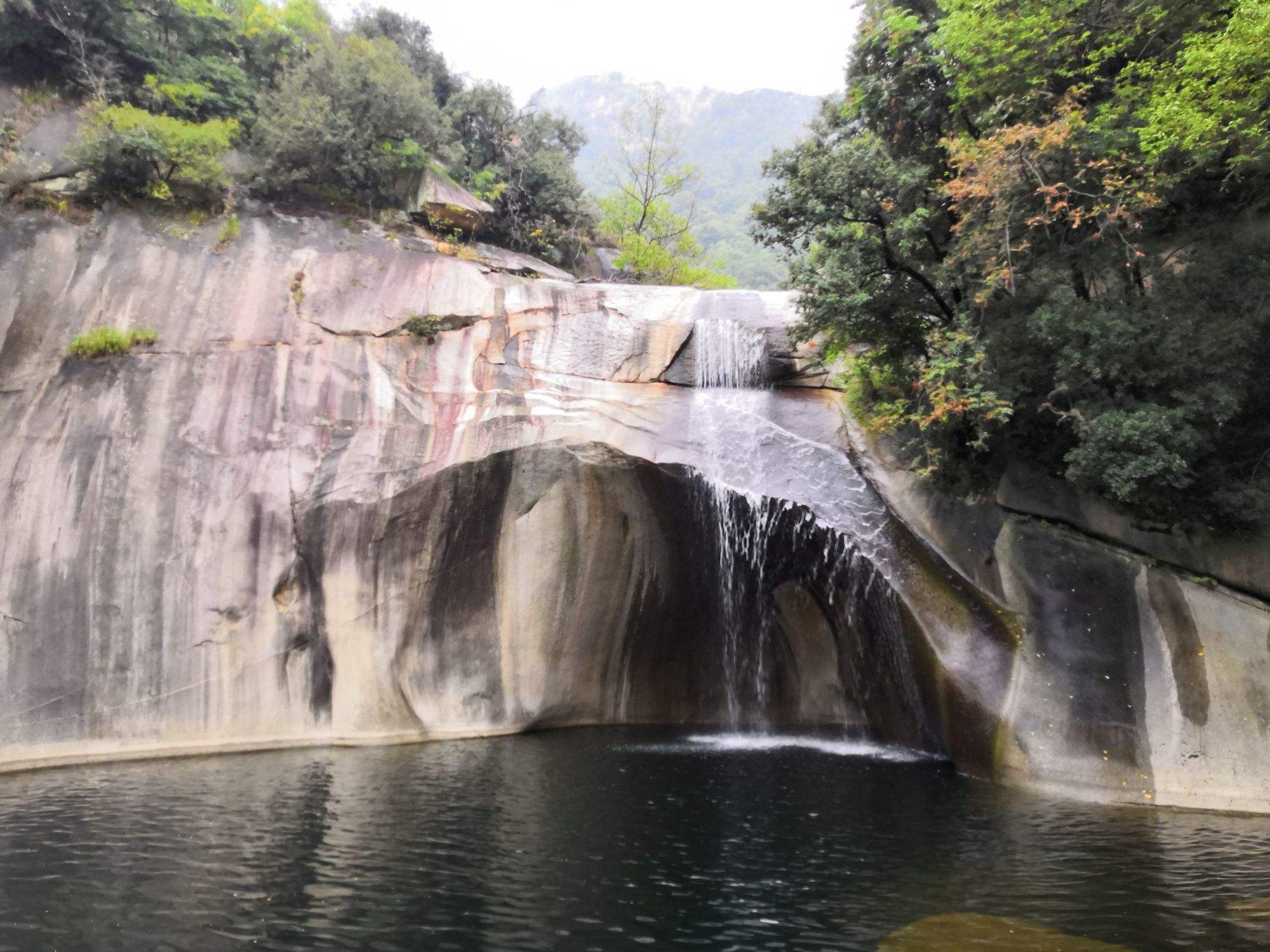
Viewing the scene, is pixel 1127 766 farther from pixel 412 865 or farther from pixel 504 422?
pixel 504 422

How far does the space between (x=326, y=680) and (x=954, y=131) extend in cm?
1439

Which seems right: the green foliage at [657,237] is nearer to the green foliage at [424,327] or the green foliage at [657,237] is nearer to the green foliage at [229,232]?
the green foliage at [424,327]

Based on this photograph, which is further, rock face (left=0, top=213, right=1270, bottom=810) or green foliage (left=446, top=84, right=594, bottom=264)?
green foliage (left=446, top=84, right=594, bottom=264)

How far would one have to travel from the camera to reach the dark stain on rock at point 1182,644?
10.7 m

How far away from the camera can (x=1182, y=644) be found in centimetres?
1096

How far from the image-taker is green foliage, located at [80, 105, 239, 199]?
1570 centimetres

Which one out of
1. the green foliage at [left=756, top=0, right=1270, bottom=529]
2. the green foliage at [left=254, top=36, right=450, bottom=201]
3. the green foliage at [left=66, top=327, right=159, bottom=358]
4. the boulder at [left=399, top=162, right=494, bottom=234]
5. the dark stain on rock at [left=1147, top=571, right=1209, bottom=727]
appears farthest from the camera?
the boulder at [left=399, top=162, right=494, bottom=234]

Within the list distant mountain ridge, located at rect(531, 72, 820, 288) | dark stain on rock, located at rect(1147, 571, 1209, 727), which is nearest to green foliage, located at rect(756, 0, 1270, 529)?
dark stain on rock, located at rect(1147, 571, 1209, 727)

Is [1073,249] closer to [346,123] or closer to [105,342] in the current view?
[346,123]

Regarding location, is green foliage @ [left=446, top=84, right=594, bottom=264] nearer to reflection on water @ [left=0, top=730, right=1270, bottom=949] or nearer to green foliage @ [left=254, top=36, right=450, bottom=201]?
green foliage @ [left=254, top=36, right=450, bottom=201]

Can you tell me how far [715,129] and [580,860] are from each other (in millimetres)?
104112

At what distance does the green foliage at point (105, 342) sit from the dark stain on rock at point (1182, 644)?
1705 centimetres

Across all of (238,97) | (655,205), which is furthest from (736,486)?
(655,205)

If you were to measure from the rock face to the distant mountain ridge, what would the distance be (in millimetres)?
49842
